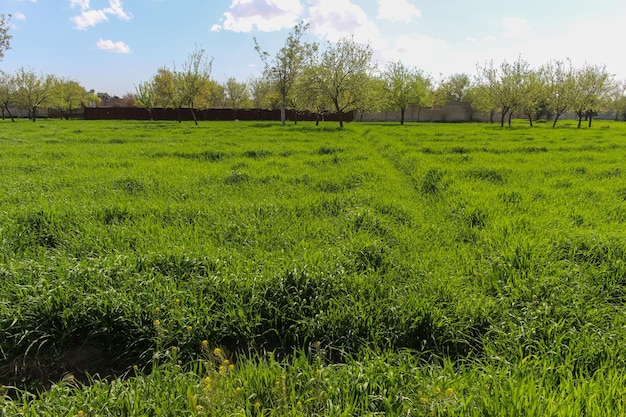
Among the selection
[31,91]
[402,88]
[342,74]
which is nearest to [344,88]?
[342,74]

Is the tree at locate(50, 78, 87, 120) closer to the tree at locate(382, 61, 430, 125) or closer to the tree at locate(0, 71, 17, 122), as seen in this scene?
the tree at locate(0, 71, 17, 122)

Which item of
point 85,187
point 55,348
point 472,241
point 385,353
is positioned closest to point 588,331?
point 385,353

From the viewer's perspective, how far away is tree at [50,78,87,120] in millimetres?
43938

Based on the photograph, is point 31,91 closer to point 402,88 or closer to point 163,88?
point 163,88

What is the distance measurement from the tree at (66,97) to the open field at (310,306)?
49.5 meters

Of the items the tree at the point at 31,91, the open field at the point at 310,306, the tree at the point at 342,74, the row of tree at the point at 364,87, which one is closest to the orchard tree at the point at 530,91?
the row of tree at the point at 364,87

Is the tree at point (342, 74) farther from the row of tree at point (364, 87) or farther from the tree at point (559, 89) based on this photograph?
the tree at point (559, 89)

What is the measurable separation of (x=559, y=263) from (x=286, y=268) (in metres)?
3.00

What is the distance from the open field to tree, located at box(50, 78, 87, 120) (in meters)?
49.5

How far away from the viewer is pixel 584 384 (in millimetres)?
1997

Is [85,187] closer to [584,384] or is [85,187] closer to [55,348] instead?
[55,348]

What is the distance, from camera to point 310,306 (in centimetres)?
294

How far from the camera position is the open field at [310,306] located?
6.69 ft

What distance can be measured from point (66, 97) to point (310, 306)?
61.7 metres
